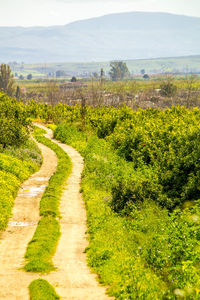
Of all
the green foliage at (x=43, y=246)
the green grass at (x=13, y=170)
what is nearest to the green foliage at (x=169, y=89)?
the green grass at (x=13, y=170)

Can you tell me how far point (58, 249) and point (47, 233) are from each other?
5.32ft

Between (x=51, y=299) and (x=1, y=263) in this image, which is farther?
(x=1, y=263)

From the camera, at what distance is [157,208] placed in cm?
2056

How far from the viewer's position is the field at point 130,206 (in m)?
11.5

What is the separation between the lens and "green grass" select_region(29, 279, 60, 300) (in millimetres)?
10547

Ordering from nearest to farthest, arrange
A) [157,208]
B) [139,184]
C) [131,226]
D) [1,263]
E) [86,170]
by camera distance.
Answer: [1,263] → [131,226] → [157,208] → [139,184] → [86,170]

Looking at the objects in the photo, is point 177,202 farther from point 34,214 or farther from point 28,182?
point 28,182

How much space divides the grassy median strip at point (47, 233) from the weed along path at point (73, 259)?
0.29 meters

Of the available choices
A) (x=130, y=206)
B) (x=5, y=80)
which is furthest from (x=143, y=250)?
(x=5, y=80)

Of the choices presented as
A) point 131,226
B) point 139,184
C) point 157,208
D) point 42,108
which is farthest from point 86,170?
point 42,108

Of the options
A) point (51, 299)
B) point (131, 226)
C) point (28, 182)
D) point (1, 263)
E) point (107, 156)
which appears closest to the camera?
point (51, 299)

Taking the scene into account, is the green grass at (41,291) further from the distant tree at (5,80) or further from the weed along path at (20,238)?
the distant tree at (5,80)

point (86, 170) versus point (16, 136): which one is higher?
point (16, 136)

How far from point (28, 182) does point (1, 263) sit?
1426 cm
